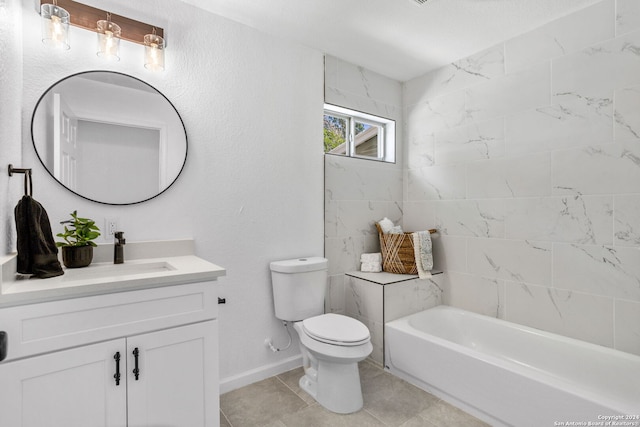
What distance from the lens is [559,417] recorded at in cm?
157

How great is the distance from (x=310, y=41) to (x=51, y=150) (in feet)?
5.79

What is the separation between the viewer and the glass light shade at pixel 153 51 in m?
1.84

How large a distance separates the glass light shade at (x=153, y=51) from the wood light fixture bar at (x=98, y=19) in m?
0.04

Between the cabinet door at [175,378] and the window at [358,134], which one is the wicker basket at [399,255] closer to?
the window at [358,134]

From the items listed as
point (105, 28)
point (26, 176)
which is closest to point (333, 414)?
point (26, 176)

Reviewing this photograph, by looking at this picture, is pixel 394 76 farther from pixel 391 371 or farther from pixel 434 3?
pixel 391 371

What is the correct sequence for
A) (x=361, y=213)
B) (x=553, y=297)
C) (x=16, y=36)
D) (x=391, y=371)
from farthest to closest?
1. (x=361, y=213)
2. (x=391, y=371)
3. (x=553, y=297)
4. (x=16, y=36)

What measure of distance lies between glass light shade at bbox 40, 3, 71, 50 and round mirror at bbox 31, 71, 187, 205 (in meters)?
0.17

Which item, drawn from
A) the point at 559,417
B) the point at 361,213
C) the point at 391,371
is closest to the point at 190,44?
the point at 361,213

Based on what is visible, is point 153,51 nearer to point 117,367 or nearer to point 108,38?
point 108,38

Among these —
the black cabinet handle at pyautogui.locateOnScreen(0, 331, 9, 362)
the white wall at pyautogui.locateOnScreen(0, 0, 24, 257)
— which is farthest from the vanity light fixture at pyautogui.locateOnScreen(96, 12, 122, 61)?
the black cabinet handle at pyautogui.locateOnScreen(0, 331, 9, 362)

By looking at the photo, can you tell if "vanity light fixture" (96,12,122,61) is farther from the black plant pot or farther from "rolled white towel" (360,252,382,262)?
"rolled white towel" (360,252,382,262)

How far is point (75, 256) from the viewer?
1.60 meters

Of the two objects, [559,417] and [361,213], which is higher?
[361,213]
